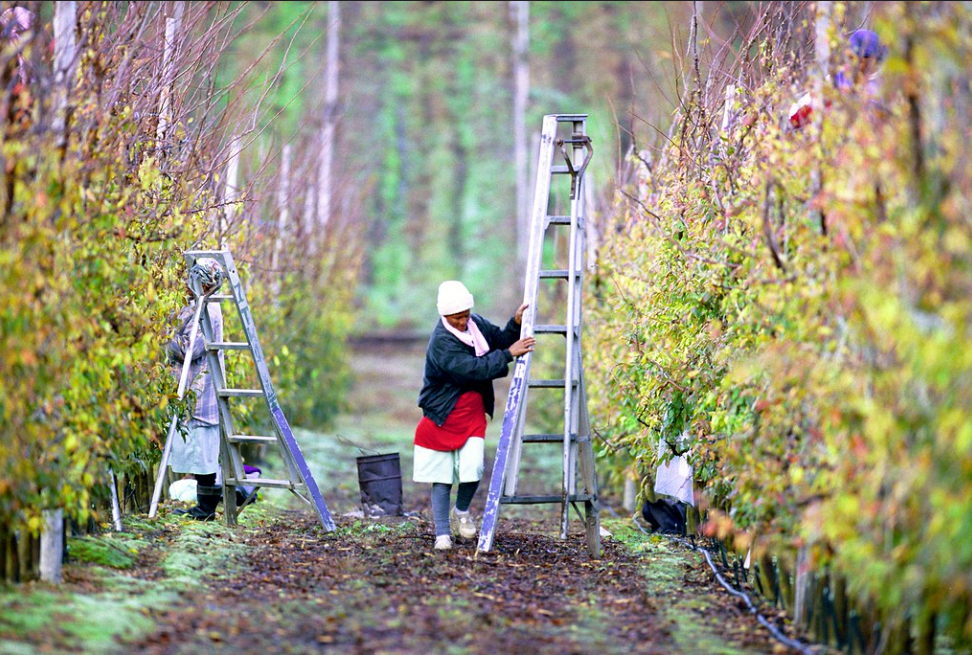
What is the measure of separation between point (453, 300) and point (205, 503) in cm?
278

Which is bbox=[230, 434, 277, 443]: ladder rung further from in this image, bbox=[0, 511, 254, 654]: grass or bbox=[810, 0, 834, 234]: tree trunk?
bbox=[810, 0, 834, 234]: tree trunk

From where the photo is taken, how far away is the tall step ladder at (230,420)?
7.47 m

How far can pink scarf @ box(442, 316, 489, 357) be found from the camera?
22.7ft

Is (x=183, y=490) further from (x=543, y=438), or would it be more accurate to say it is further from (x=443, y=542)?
(x=543, y=438)

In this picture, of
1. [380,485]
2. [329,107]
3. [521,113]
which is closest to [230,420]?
[380,485]

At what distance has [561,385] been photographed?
7074mm

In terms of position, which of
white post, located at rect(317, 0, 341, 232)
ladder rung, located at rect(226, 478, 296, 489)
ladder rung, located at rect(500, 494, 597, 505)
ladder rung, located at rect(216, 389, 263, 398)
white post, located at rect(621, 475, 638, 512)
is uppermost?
white post, located at rect(317, 0, 341, 232)

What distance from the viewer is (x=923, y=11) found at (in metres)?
4.34

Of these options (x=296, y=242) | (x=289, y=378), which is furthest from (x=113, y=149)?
(x=296, y=242)

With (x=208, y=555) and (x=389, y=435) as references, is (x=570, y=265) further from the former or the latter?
(x=389, y=435)

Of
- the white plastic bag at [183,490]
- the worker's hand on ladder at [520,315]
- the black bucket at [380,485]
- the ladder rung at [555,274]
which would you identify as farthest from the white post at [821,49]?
the white plastic bag at [183,490]

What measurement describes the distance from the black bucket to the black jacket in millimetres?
2186

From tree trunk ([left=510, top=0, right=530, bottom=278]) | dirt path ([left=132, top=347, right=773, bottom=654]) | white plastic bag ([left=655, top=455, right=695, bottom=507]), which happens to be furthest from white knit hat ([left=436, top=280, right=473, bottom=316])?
tree trunk ([left=510, top=0, right=530, bottom=278])

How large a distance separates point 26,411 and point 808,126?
375 cm
